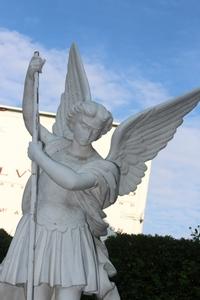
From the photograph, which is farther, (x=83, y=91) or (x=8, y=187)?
(x=8, y=187)

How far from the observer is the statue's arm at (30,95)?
13.6 feet

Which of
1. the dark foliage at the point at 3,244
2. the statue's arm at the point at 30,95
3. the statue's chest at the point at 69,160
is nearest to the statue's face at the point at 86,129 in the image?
the statue's chest at the point at 69,160

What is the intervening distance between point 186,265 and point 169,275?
0.79ft

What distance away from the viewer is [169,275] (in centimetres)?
762

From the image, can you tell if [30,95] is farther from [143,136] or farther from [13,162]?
[13,162]

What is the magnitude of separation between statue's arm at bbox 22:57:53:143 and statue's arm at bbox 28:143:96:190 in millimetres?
427

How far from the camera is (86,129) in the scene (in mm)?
4109

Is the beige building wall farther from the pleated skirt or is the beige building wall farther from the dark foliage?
the pleated skirt

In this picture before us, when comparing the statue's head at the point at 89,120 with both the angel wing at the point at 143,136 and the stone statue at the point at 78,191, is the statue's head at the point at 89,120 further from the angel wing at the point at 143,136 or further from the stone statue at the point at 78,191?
the angel wing at the point at 143,136

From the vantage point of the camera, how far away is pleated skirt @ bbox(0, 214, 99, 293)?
3.95m

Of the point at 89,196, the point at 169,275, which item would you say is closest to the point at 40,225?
the point at 89,196

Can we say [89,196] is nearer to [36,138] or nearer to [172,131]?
[36,138]

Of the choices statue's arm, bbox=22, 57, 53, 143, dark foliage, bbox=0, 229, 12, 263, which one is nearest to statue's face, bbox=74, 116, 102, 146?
statue's arm, bbox=22, 57, 53, 143

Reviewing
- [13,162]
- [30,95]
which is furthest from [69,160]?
[13,162]
